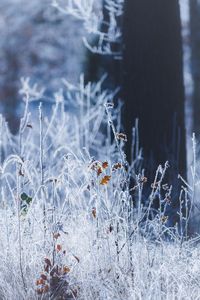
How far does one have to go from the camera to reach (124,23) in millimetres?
5793

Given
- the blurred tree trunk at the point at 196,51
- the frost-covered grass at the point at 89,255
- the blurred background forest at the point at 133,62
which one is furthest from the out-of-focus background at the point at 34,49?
the frost-covered grass at the point at 89,255

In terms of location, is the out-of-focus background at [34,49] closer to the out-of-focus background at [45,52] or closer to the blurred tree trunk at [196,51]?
the out-of-focus background at [45,52]

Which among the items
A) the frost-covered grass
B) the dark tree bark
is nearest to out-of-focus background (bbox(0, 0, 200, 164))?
the dark tree bark

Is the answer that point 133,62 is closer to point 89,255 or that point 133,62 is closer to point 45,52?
point 89,255

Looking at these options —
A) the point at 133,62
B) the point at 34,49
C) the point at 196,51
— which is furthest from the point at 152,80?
the point at 34,49

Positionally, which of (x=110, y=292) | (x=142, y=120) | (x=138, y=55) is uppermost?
(x=138, y=55)

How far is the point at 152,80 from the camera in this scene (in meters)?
5.67

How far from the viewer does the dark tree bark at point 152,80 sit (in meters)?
5.67

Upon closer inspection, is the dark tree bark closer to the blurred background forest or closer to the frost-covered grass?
the blurred background forest

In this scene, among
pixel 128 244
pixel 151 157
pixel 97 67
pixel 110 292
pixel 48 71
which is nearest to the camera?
pixel 110 292

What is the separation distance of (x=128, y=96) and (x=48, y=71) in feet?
11.6

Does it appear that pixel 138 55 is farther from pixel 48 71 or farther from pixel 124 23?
pixel 48 71

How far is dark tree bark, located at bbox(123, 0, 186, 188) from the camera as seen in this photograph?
5.67 meters

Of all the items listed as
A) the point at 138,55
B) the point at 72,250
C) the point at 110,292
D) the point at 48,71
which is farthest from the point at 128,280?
the point at 48,71
